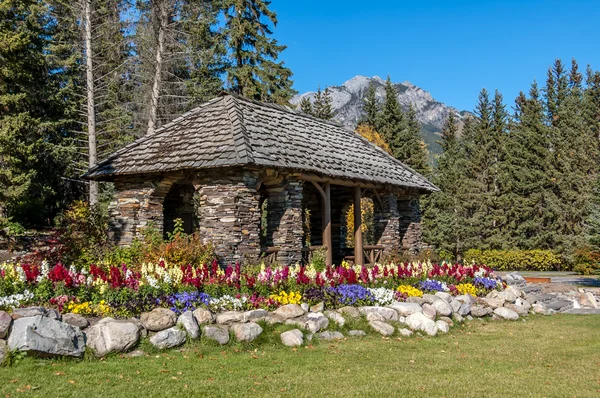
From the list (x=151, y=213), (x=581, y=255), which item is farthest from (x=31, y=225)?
(x=581, y=255)

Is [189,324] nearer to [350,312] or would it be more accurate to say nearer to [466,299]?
[350,312]

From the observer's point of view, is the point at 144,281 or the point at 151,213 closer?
the point at 144,281

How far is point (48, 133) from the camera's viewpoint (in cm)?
2483

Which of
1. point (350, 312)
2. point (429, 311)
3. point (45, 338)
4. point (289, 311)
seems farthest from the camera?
point (429, 311)

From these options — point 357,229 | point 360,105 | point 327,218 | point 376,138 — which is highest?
point 360,105

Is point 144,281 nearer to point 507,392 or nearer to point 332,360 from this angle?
point 332,360

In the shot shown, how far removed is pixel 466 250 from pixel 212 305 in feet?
80.6

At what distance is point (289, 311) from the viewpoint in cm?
827

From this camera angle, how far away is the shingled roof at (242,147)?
11867 mm

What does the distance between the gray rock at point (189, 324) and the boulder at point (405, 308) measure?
3897 mm

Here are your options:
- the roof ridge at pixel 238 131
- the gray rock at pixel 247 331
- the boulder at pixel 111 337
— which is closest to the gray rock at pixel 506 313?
the gray rock at pixel 247 331

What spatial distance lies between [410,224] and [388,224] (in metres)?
1.77

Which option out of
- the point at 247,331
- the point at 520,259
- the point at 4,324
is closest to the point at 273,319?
the point at 247,331

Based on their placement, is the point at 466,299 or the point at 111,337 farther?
the point at 466,299
